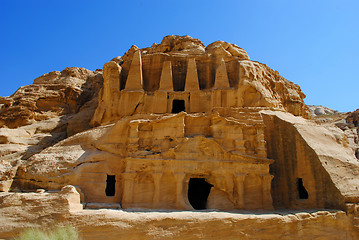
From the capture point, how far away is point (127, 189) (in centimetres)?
1859

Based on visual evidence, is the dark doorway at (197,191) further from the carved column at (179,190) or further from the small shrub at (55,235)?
the small shrub at (55,235)

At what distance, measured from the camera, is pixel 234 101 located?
25156 mm

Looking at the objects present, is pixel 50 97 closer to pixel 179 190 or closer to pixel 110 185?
pixel 110 185

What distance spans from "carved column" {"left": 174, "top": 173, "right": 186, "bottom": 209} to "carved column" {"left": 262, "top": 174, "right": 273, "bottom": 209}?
15.9 feet

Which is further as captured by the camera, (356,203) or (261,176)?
(261,176)

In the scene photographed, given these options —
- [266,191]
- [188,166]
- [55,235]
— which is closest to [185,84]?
[188,166]

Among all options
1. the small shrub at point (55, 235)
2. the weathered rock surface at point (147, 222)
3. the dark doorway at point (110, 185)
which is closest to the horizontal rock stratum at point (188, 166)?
the weathered rock surface at point (147, 222)

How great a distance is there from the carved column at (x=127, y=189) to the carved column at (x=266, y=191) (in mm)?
7803

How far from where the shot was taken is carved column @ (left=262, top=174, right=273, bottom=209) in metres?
19.0

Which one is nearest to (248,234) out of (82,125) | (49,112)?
(82,125)

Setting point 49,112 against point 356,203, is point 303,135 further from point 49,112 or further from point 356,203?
point 49,112

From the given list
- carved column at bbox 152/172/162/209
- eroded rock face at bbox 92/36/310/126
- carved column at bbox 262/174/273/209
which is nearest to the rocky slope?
eroded rock face at bbox 92/36/310/126

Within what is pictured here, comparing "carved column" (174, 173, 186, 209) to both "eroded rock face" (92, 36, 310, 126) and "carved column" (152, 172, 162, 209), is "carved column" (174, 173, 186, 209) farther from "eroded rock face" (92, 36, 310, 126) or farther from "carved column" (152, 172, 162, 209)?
"eroded rock face" (92, 36, 310, 126)

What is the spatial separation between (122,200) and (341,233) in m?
11.9
